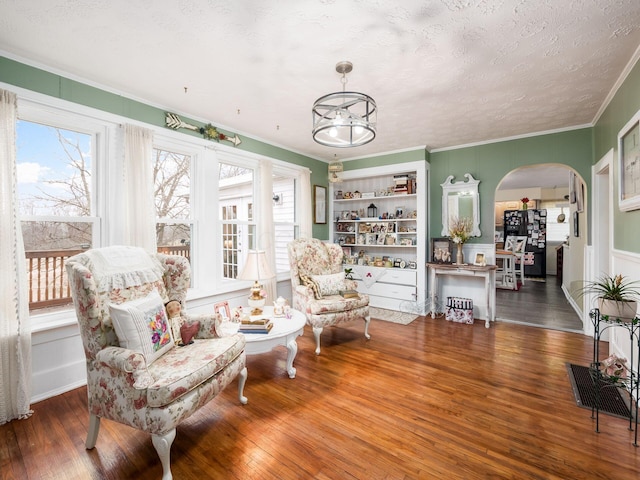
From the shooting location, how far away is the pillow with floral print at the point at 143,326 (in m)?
1.78

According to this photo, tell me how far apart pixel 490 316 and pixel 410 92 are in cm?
321

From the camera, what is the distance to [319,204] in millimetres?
5449

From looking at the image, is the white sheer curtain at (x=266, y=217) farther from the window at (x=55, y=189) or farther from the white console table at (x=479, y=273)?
the white console table at (x=479, y=273)

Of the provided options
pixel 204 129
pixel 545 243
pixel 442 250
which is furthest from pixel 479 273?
pixel 545 243

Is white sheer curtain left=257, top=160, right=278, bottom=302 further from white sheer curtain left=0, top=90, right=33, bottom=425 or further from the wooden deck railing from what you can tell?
white sheer curtain left=0, top=90, right=33, bottom=425

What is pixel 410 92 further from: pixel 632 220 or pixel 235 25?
pixel 632 220

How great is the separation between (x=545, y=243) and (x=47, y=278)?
1047cm

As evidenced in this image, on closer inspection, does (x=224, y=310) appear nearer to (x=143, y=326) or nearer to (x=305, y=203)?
(x=143, y=326)

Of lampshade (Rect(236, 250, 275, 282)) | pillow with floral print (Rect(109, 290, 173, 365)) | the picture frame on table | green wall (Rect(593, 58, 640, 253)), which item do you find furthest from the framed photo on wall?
green wall (Rect(593, 58, 640, 253))

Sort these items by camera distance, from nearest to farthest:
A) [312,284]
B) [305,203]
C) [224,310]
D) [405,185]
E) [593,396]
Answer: [593,396] → [224,310] → [312,284] → [305,203] → [405,185]

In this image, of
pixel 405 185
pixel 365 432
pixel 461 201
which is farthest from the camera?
pixel 405 185

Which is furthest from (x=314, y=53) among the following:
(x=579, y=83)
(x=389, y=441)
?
(x=389, y=441)

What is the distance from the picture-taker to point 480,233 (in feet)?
15.0

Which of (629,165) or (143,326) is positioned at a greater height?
(629,165)
